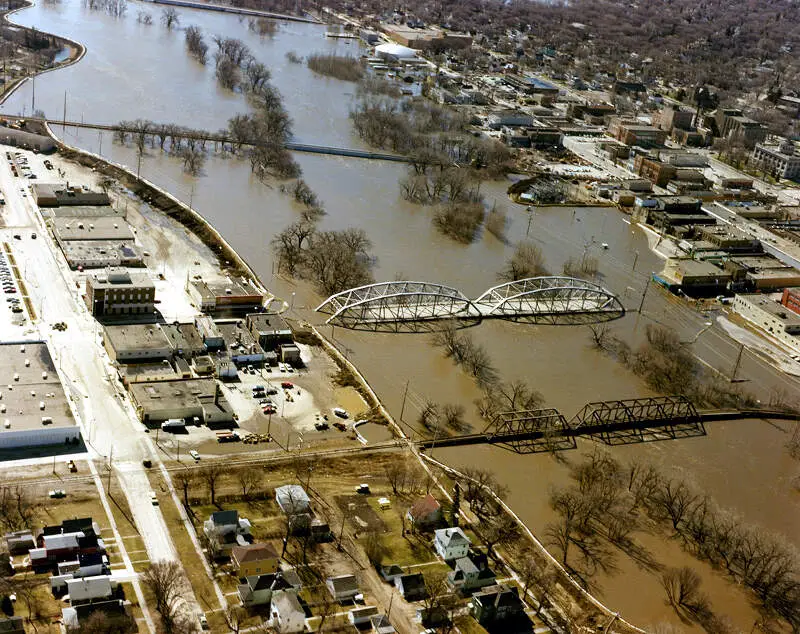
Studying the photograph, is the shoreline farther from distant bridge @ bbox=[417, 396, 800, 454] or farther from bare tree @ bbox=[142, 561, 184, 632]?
bare tree @ bbox=[142, 561, 184, 632]

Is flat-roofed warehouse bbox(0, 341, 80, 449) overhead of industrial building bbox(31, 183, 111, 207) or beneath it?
beneath

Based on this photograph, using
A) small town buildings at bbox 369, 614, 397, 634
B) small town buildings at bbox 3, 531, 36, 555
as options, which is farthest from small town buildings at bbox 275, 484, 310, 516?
small town buildings at bbox 3, 531, 36, 555

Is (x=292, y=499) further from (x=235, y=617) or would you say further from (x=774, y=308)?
(x=774, y=308)

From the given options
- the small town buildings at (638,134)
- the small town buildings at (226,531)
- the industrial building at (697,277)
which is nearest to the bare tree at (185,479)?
the small town buildings at (226,531)

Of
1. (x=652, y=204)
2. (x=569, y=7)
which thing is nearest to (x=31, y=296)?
(x=652, y=204)

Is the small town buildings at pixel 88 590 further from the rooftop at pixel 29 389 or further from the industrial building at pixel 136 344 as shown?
the industrial building at pixel 136 344

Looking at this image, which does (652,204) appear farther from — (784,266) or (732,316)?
(732,316)

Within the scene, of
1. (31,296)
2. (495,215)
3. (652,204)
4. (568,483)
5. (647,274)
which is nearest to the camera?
(568,483)
